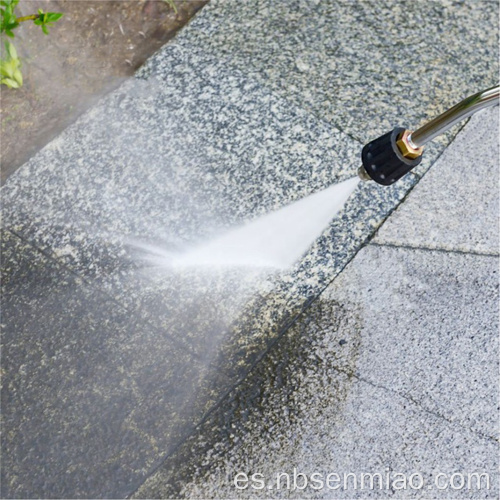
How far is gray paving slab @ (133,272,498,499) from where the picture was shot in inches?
84.2

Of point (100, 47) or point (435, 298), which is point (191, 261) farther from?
point (100, 47)

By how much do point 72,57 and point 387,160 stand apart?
81.2 inches

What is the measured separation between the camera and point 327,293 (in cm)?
247

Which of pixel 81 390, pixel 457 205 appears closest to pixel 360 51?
pixel 457 205

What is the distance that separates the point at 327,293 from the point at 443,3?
1777 mm

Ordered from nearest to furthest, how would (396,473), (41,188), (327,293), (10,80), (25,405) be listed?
(396,473)
(25,405)
(327,293)
(41,188)
(10,80)

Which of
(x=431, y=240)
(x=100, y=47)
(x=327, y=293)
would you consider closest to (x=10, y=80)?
(x=100, y=47)

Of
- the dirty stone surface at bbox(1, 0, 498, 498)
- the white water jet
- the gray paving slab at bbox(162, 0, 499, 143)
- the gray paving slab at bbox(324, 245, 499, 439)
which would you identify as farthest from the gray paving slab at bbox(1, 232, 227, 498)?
the gray paving slab at bbox(162, 0, 499, 143)

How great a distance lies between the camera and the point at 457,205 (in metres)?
2.65

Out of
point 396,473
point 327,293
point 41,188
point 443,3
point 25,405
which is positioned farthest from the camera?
point 443,3

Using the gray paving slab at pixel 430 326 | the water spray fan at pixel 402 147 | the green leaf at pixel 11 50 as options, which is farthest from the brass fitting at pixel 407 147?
the green leaf at pixel 11 50

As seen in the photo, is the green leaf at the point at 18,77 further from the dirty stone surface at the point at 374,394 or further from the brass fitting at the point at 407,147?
the brass fitting at the point at 407,147

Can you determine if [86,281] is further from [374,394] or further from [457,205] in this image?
[457,205]

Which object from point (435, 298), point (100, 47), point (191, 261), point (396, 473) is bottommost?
point (396, 473)
